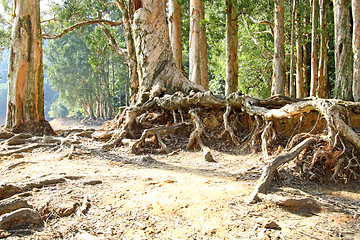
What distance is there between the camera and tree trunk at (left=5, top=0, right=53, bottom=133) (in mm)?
8164

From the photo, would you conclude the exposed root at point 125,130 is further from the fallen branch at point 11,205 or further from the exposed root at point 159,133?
the fallen branch at point 11,205

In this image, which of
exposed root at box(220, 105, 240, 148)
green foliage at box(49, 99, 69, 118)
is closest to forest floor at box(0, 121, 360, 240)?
exposed root at box(220, 105, 240, 148)

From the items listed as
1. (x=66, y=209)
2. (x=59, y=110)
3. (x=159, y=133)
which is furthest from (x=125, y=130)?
(x=59, y=110)

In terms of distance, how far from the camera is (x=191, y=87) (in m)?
7.72

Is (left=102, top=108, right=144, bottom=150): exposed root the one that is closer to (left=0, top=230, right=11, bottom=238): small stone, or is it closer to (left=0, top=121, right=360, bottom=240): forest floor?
(left=0, top=121, right=360, bottom=240): forest floor

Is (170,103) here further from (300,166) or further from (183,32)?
(183,32)

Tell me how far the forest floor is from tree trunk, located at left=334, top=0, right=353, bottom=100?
3.73 meters

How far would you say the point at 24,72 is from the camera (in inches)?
325

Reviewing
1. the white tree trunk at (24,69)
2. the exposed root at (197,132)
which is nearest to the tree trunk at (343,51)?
the exposed root at (197,132)

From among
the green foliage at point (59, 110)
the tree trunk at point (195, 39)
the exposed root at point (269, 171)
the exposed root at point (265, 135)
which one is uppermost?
the tree trunk at point (195, 39)

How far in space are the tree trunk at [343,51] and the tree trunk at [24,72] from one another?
8017mm

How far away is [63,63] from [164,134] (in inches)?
1506

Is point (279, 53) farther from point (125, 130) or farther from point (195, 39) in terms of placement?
point (125, 130)

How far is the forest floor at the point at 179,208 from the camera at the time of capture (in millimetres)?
2492
